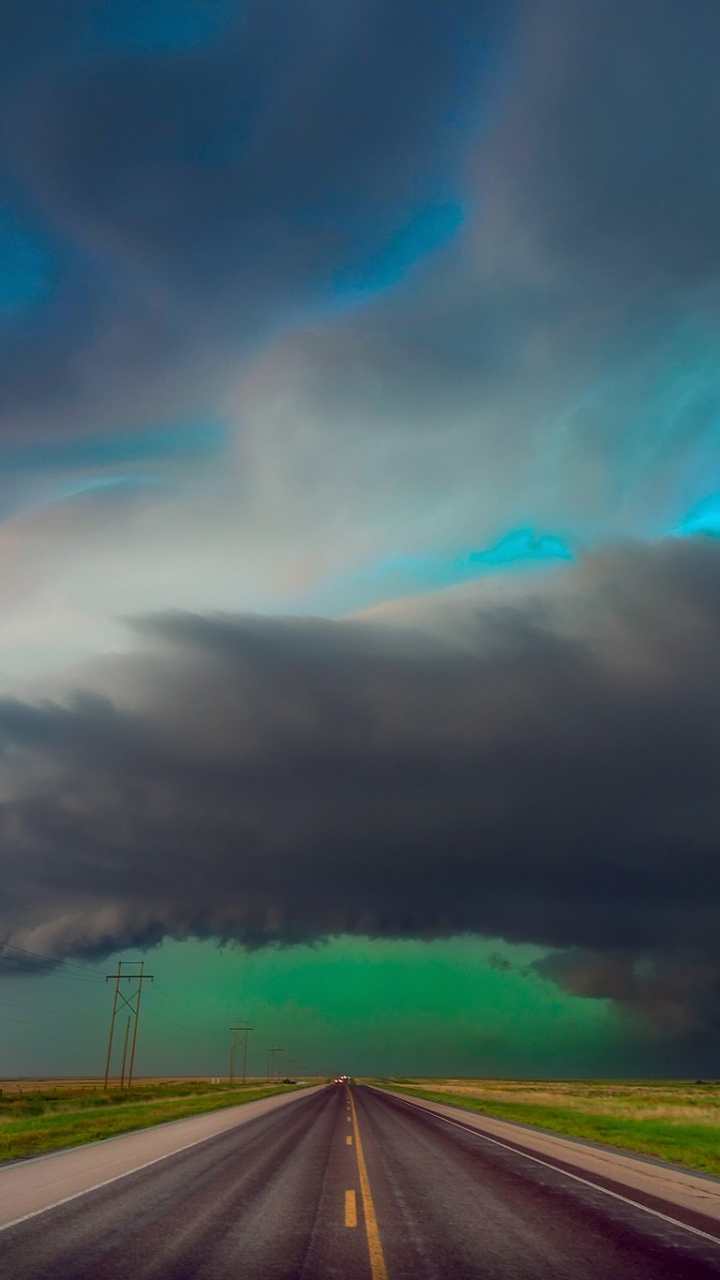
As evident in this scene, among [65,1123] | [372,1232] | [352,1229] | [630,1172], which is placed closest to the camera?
[372,1232]

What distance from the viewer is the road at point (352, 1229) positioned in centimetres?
994

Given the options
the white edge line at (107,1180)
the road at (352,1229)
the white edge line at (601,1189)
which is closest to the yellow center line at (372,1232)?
the road at (352,1229)

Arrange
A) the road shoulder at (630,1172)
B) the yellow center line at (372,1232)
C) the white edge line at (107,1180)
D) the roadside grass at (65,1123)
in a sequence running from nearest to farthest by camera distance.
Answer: the yellow center line at (372,1232)
the white edge line at (107,1180)
the road shoulder at (630,1172)
the roadside grass at (65,1123)

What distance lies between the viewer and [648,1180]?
66.6 ft

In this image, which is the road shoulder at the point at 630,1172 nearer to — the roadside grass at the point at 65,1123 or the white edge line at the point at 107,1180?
the white edge line at the point at 107,1180

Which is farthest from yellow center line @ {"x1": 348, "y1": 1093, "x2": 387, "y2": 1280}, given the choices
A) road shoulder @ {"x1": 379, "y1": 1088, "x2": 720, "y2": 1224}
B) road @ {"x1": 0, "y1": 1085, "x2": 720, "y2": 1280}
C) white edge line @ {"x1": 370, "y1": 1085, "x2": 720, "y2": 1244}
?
road shoulder @ {"x1": 379, "y1": 1088, "x2": 720, "y2": 1224}

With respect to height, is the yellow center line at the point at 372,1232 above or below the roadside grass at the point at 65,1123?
above

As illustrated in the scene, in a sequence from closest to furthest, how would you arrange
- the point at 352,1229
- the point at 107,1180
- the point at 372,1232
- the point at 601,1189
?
1. the point at 372,1232
2. the point at 352,1229
3. the point at 107,1180
4. the point at 601,1189

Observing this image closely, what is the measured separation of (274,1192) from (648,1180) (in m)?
9.65

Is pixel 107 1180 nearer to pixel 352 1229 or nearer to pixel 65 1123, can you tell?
pixel 352 1229

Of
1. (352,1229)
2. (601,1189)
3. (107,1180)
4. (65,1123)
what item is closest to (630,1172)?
(601,1189)

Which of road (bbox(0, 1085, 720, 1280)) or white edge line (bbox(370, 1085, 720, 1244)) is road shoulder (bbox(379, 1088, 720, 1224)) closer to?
white edge line (bbox(370, 1085, 720, 1244))

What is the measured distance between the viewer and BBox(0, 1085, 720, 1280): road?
9.94 m

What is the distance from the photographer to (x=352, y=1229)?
1244 cm
